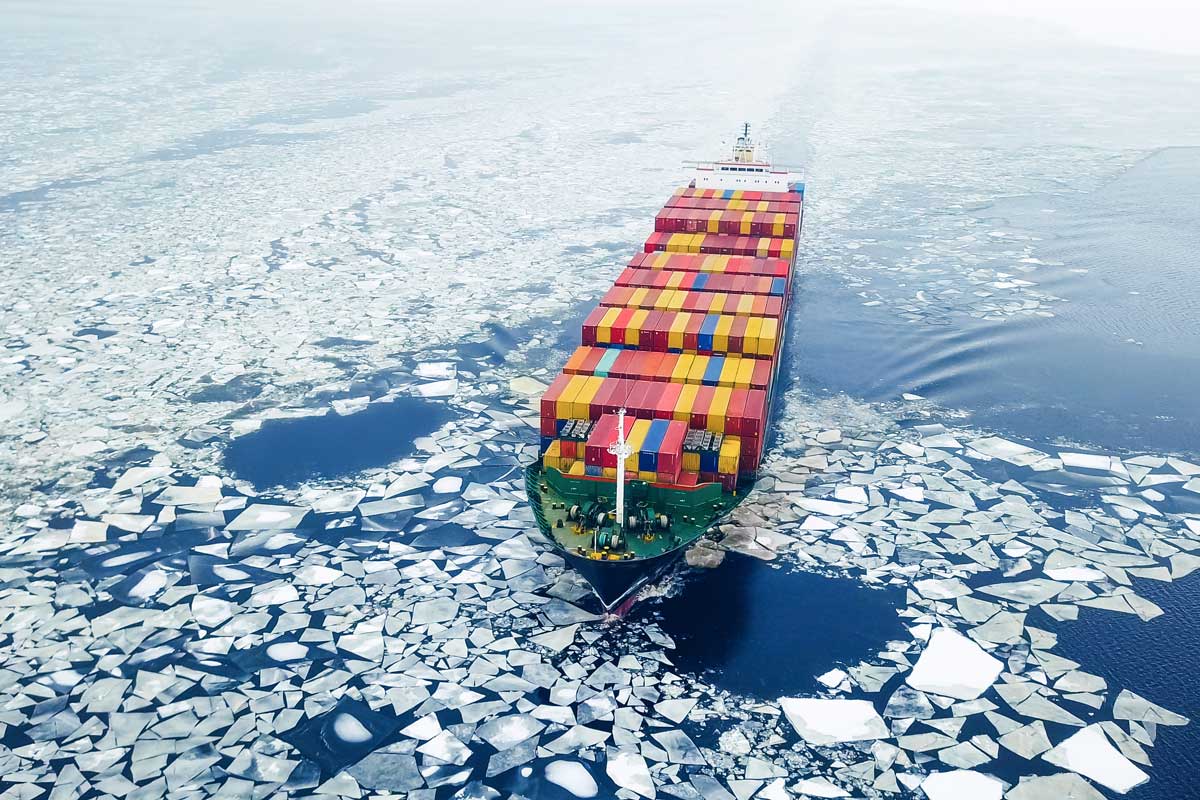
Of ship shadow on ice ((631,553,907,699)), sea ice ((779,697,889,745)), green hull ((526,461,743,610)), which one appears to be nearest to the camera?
sea ice ((779,697,889,745))

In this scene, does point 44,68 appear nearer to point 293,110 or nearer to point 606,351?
point 293,110

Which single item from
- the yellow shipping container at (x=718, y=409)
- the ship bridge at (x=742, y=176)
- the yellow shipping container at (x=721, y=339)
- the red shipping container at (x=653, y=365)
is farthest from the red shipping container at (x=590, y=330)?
the ship bridge at (x=742, y=176)

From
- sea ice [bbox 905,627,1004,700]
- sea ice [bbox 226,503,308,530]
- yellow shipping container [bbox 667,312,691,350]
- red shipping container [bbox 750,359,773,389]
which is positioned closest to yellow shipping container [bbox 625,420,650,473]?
red shipping container [bbox 750,359,773,389]

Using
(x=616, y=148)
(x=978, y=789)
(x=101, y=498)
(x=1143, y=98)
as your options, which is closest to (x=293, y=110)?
(x=616, y=148)

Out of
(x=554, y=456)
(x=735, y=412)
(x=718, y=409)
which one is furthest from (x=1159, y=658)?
(x=554, y=456)

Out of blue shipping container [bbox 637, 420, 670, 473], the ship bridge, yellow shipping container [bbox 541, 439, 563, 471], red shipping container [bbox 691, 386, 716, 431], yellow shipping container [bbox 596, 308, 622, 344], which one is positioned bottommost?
Result: yellow shipping container [bbox 541, 439, 563, 471]

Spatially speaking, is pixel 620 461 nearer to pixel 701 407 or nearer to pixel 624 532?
pixel 624 532

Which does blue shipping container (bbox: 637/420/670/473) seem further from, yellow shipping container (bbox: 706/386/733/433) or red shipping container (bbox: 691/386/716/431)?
yellow shipping container (bbox: 706/386/733/433)
